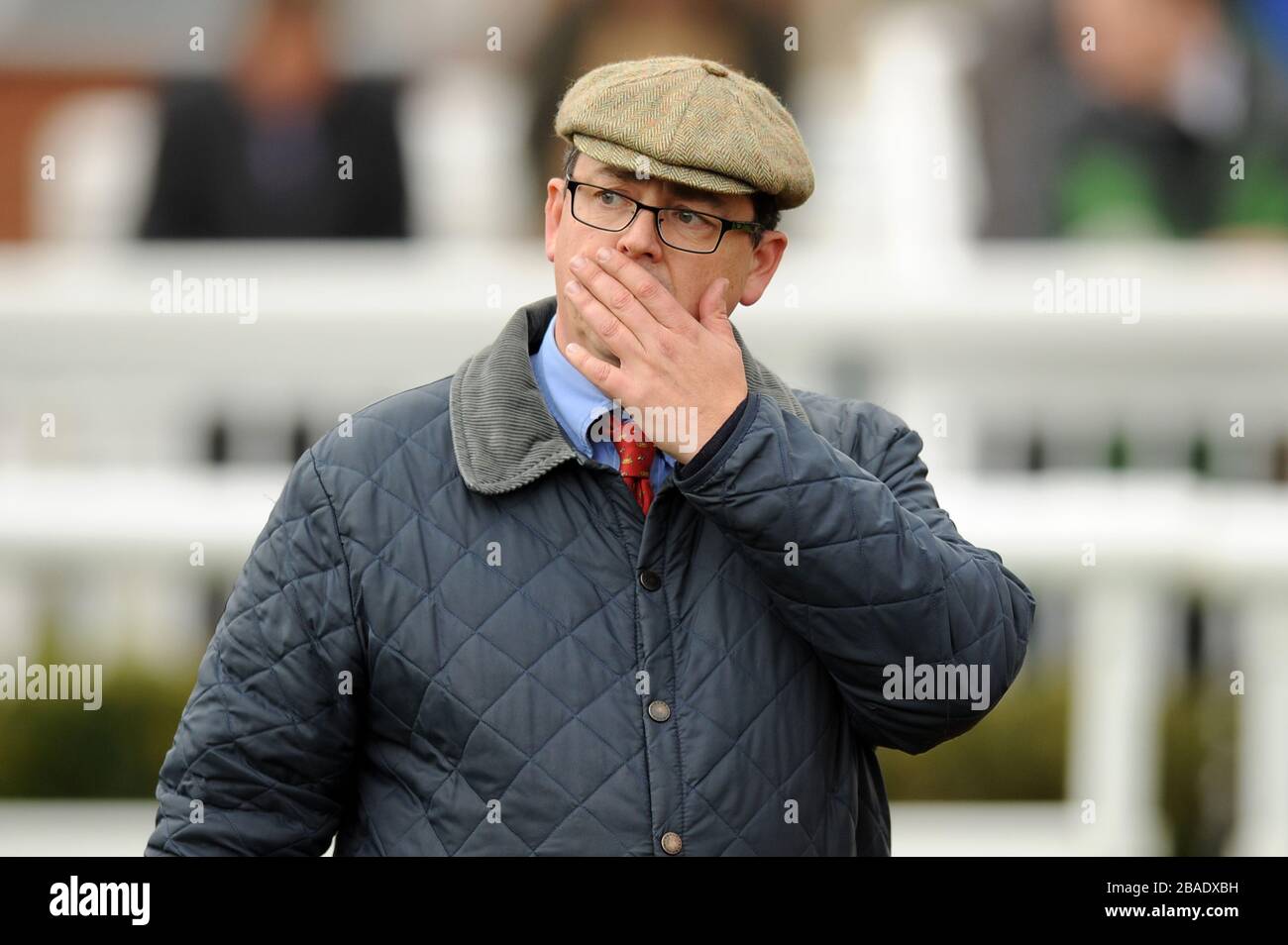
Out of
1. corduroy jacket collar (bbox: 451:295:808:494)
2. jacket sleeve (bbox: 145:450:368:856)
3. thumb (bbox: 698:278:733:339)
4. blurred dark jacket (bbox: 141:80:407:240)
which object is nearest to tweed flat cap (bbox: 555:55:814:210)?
thumb (bbox: 698:278:733:339)

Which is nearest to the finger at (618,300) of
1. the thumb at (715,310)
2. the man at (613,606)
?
the man at (613,606)

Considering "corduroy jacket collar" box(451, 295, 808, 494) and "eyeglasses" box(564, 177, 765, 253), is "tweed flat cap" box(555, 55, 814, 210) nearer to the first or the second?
"eyeglasses" box(564, 177, 765, 253)

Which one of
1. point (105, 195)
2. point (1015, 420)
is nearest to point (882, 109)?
point (1015, 420)

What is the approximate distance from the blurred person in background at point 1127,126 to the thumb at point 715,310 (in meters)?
6.01

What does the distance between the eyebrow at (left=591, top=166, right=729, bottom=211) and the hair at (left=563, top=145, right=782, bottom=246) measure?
63mm

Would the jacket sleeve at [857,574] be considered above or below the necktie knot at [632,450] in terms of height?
below

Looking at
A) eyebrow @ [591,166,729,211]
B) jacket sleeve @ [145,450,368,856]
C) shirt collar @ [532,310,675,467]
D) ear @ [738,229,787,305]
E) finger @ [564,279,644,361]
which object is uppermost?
eyebrow @ [591,166,729,211]

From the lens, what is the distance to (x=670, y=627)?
2463 mm

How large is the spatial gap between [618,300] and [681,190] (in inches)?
8.7

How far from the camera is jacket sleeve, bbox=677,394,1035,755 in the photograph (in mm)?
2365

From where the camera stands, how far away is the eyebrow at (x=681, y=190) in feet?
8.26

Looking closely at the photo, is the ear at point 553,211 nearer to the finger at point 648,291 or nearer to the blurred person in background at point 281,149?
the finger at point 648,291

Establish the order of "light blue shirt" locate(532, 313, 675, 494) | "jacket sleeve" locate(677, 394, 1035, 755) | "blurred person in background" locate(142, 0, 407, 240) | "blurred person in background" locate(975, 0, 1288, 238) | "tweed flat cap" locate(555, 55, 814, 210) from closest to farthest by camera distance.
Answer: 1. "jacket sleeve" locate(677, 394, 1035, 755)
2. "tweed flat cap" locate(555, 55, 814, 210)
3. "light blue shirt" locate(532, 313, 675, 494)
4. "blurred person in background" locate(142, 0, 407, 240)
5. "blurred person in background" locate(975, 0, 1288, 238)
